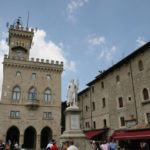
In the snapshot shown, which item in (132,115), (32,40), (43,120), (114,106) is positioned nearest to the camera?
(132,115)

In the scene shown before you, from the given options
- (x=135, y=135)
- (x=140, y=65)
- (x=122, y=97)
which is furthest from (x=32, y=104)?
(x=135, y=135)

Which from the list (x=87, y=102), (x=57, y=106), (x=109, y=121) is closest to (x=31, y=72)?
(x=57, y=106)

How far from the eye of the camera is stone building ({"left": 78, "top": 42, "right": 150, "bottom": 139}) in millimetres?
22625

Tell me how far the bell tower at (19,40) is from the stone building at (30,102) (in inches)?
204

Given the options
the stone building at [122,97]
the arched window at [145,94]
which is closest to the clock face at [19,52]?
the stone building at [122,97]

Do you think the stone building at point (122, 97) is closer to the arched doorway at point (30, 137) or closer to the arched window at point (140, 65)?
the arched window at point (140, 65)

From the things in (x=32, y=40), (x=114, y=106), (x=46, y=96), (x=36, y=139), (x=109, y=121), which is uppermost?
(x=32, y=40)

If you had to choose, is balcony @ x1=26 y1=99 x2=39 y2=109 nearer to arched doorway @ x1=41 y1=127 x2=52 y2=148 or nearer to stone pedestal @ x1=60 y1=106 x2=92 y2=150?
arched doorway @ x1=41 y1=127 x2=52 y2=148

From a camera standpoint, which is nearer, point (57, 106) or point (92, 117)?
point (92, 117)

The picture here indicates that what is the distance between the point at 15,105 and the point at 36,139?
22.2 feet

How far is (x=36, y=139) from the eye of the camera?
3444cm

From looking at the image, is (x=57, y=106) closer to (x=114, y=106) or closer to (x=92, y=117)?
(x=92, y=117)

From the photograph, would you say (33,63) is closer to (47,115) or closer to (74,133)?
(47,115)

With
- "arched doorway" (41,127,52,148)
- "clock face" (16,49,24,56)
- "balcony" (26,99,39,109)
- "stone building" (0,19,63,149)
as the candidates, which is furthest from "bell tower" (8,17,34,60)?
"arched doorway" (41,127,52,148)
